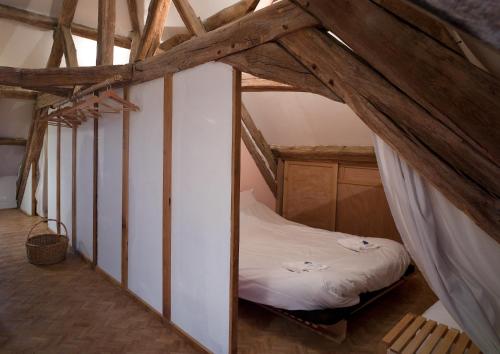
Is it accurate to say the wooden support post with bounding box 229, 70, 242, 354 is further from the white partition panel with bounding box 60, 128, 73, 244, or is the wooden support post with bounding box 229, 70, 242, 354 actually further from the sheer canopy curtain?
the white partition panel with bounding box 60, 128, 73, 244

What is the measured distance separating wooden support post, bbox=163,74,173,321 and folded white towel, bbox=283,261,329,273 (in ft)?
3.40

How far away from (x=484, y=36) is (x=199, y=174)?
1917mm

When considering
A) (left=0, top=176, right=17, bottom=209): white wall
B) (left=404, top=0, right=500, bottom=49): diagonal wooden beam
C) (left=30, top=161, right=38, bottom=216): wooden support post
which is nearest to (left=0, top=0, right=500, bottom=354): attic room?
(left=404, top=0, right=500, bottom=49): diagonal wooden beam

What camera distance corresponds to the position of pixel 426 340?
1.84 metres

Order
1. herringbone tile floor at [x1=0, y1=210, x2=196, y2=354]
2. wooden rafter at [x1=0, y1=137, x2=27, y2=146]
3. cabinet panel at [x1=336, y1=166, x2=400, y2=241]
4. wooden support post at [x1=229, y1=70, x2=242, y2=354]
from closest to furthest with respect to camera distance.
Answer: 1. wooden support post at [x1=229, y1=70, x2=242, y2=354]
2. herringbone tile floor at [x1=0, y1=210, x2=196, y2=354]
3. cabinet panel at [x1=336, y1=166, x2=400, y2=241]
4. wooden rafter at [x1=0, y1=137, x2=27, y2=146]

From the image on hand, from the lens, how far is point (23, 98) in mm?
5332

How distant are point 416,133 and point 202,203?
4.96ft

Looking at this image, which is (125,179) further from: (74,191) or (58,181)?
(58,181)

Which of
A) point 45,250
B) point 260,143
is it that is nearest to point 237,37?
point 260,143

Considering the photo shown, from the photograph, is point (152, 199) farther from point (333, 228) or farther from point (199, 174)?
point (333, 228)

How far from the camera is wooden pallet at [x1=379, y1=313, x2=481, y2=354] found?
1.73 meters

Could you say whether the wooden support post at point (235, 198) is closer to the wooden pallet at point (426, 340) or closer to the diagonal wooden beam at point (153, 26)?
the wooden pallet at point (426, 340)

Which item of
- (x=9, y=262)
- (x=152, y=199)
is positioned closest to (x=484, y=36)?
(x=152, y=199)

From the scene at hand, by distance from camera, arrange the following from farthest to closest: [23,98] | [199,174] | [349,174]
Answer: [23,98], [349,174], [199,174]
